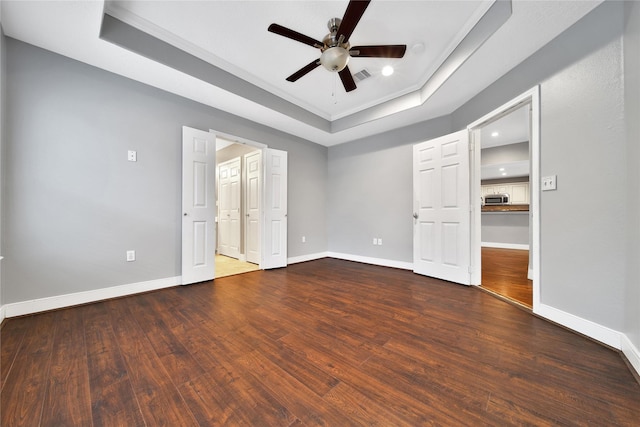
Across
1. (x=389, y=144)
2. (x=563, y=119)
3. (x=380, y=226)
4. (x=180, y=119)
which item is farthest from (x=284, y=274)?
(x=563, y=119)

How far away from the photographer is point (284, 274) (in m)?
3.70

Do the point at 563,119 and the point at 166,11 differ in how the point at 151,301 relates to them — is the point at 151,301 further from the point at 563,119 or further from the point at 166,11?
the point at 563,119

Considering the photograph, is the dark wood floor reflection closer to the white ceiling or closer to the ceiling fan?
the white ceiling

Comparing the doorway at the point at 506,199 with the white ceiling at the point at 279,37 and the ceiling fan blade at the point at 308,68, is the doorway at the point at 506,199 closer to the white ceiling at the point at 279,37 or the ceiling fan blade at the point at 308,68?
the white ceiling at the point at 279,37

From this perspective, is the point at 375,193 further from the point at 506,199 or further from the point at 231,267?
the point at 506,199

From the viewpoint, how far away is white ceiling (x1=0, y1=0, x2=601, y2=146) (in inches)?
74.4

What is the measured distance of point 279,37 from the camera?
2.40 m

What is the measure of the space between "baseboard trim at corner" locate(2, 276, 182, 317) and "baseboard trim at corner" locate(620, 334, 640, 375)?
413 cm

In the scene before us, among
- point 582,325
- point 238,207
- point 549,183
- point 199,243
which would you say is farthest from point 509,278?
point 238,207

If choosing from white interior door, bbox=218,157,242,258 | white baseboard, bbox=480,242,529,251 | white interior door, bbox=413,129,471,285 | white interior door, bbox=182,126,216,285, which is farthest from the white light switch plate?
white baseboard, bbox=480,242,529,251

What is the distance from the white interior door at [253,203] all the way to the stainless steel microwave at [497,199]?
716cm

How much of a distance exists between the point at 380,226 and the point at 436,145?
1.70 metres

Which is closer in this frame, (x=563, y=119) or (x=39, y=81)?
(x=563, y=119)

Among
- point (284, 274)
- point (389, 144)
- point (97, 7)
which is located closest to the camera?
point (97, 7)
